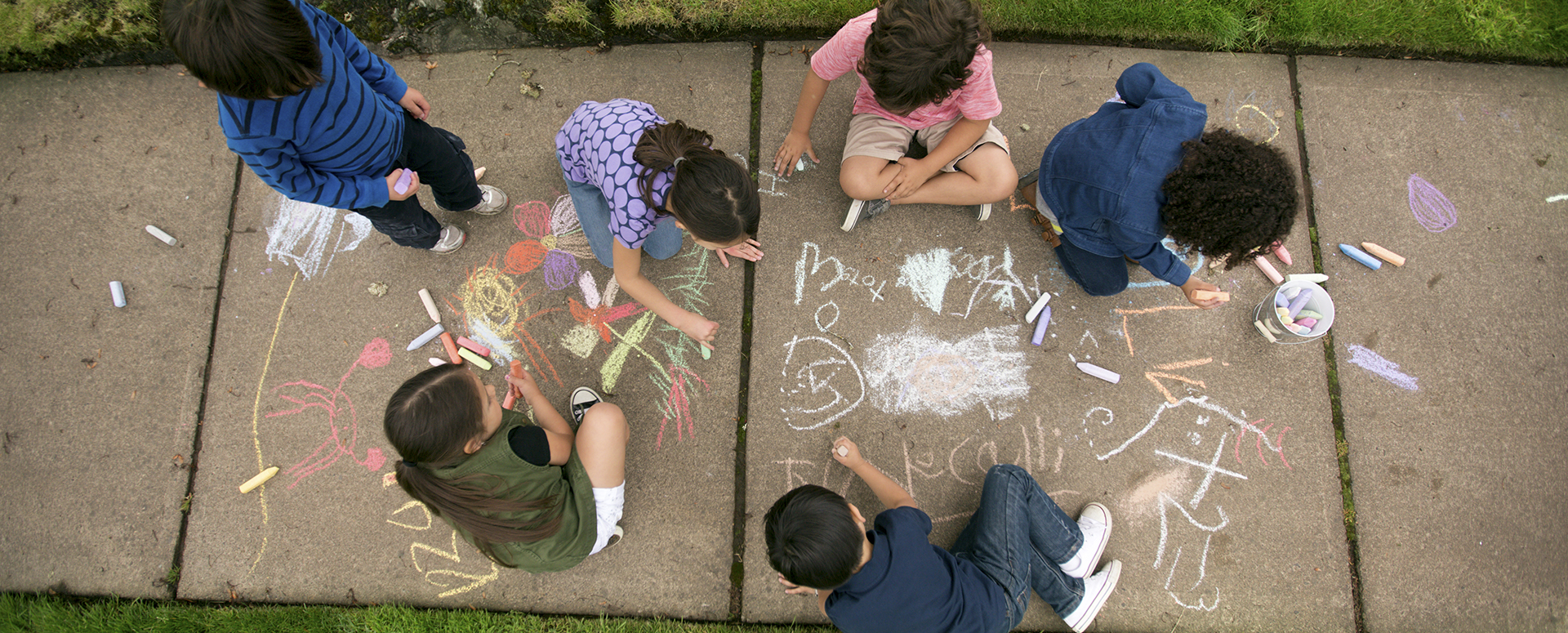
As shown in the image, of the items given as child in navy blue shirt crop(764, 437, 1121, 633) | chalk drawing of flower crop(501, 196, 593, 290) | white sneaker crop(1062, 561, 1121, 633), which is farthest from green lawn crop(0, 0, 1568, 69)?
white sneaker crop(1062, 561, 1121, 633)

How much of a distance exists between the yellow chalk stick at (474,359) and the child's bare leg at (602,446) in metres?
0.58

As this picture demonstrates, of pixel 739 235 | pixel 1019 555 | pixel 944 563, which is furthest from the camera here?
pixel 1019 555

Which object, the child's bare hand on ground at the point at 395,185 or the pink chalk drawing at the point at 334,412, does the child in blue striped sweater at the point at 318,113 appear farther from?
the pink chalk drawing at the point at 334,412

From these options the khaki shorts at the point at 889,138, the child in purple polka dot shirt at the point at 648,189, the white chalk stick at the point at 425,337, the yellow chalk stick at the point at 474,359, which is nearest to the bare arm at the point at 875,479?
the child in purple polka dot shirt at the point at 648,189

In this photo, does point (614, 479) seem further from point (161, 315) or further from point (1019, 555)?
point (161, 315)

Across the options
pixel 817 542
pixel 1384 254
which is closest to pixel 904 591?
pixel 817 542

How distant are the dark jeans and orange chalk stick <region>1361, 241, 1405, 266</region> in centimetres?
387

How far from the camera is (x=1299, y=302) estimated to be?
8.62ft

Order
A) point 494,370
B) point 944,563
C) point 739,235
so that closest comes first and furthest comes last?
point 739,235 < point 944,563 < point 494,370

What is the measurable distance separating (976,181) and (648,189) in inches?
56.7

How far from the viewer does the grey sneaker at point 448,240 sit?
288 cm

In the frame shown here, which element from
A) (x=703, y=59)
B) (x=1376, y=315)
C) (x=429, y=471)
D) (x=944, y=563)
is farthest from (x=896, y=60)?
(x=1376, y=315)

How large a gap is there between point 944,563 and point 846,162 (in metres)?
1.63

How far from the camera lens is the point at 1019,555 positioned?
8.11 feet
